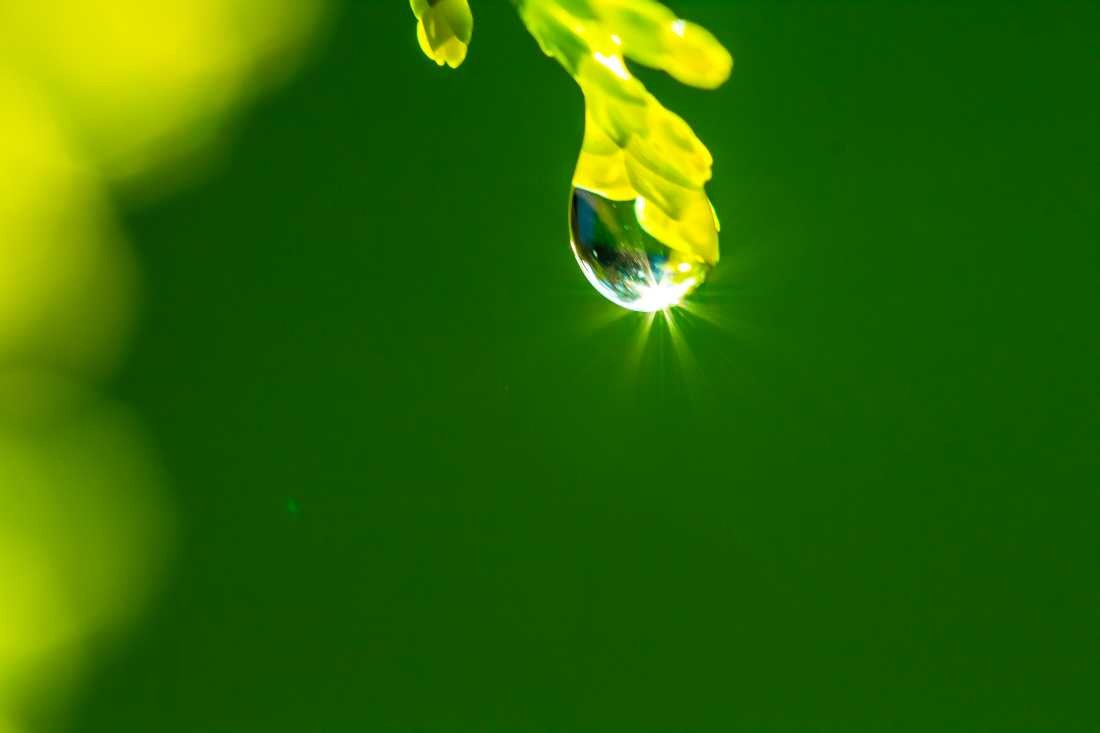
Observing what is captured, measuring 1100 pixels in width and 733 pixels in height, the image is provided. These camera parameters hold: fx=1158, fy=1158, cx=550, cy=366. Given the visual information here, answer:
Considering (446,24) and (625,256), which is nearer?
(446,24)

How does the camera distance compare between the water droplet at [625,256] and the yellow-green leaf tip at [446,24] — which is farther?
the water droplet at [625,256]

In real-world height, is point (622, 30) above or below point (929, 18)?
below

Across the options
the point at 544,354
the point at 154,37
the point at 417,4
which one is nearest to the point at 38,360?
the point at 154,37

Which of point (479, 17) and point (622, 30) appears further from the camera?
point (479, 17)

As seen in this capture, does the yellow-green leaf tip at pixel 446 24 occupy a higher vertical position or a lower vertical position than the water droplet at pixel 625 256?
lower

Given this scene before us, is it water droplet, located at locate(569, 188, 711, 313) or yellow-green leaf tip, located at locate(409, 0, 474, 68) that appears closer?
yellow-green leaf tip, located at locate(409, 0, 474, 68)

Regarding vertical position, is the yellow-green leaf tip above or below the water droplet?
below

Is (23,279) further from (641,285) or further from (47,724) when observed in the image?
(641,285)

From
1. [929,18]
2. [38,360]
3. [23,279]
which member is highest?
[929,18]
